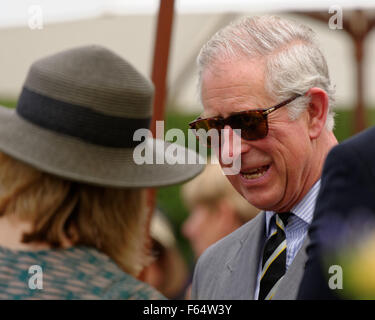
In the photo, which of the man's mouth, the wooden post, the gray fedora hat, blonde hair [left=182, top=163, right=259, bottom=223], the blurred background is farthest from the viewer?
the blurred background

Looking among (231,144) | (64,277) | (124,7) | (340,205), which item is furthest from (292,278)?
(124,7)

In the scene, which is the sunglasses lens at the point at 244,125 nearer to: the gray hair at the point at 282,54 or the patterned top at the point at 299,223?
the gray hair at the point at 282,54

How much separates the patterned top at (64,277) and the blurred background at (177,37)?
257 cm

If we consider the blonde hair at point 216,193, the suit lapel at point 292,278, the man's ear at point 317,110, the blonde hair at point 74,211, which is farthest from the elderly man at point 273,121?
the blonde hair at point 216,193

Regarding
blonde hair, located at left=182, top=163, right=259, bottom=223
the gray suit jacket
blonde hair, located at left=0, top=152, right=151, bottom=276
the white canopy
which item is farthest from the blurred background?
blonde hair, located at left=0, top=152, right=151, bottom=276

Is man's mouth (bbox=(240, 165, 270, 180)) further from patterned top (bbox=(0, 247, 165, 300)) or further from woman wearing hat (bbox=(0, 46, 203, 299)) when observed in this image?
patterned top (bbox=(0, 247, 165, 300))

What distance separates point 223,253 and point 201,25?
4600 mm

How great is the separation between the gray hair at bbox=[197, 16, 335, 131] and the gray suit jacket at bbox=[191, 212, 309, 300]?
0.42m

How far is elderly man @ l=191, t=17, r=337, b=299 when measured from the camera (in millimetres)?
1870

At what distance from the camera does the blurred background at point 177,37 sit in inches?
181

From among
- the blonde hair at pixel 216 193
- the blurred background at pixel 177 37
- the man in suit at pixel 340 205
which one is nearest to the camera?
the man in suit at pixel 340 205

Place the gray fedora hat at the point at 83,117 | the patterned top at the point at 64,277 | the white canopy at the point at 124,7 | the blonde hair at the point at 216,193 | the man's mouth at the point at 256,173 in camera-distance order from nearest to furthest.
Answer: the patterned top at the point at 64,277
the gray fedora hat at the point at 83,117
the man's mouth at the point at 256,173
the blonde hair at the point at 216,193
the white canopy at the point at 124,7

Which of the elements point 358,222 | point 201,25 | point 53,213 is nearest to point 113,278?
point 53,213

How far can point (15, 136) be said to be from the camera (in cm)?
164
